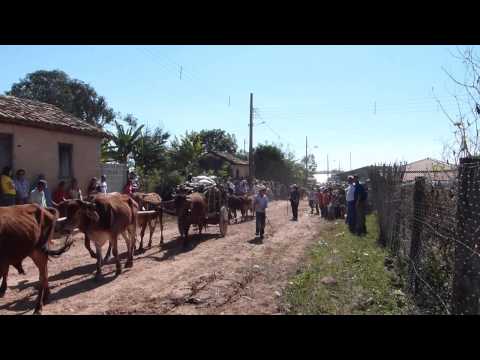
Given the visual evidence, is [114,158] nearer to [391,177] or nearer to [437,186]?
[391,177]

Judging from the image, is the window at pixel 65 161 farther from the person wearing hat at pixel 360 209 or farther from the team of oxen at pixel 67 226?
the person wearing hat at pixel 360 209

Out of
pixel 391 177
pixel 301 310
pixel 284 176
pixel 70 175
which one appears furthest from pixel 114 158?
pixel 284 176

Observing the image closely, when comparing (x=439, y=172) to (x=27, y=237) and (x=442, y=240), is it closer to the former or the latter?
(x=442, y=240)

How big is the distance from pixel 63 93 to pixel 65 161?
31.5 metres

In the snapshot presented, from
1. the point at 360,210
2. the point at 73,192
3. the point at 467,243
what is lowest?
the point at 360,210

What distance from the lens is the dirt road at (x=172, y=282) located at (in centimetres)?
637

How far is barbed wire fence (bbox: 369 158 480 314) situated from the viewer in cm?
410

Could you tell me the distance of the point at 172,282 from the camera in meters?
7.85

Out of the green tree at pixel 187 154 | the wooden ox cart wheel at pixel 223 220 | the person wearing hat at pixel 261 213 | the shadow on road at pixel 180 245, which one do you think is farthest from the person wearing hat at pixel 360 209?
the green tree at pixel 187 154

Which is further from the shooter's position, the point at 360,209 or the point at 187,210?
the point at 360,209

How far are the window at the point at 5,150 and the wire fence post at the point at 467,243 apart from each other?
13897mm

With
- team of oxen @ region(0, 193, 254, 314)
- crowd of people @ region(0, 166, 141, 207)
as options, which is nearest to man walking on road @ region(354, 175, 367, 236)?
team of oxen @ region(0, 193, 254, 314)

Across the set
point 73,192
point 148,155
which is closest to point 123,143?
point 148,155
